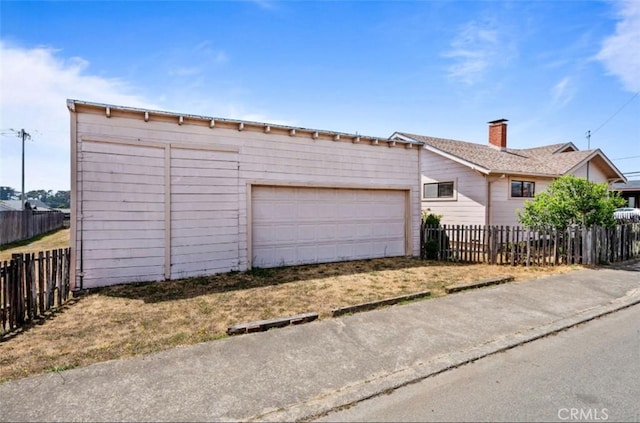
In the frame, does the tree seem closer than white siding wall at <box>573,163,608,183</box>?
Yes

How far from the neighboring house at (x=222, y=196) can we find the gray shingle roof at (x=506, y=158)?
161 inches

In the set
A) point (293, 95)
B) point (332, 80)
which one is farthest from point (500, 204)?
point (293, 95)

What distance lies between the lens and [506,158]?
660 inches

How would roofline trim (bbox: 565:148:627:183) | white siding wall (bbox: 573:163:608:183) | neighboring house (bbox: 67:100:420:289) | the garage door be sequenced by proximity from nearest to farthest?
neighboring house (bbox: 67:100:420:289)
the garage door
roofline trim (bbox: 565:148:627:183)
white siding wall (bbox: 573:163:608:183)

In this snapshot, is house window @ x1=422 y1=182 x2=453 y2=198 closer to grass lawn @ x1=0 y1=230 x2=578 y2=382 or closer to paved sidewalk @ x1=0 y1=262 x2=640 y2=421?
grass lawn @ x1=0 y1=230 x2=578 y2=382

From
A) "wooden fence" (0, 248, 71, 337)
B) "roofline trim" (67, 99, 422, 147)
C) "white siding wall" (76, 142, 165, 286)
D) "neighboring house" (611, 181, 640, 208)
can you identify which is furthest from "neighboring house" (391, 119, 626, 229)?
"neighboring house" (611, 181, 640, 208)

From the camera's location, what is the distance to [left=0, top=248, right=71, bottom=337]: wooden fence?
5.14m

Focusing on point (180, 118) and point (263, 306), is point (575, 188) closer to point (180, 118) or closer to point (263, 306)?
point (263, 306)

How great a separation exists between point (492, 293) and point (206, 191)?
6842 millimetres

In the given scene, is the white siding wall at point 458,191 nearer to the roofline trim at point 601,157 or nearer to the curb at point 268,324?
the roofline trim at point 601,157

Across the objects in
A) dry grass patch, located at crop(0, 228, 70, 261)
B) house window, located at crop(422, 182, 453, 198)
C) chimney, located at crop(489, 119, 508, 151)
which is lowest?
dry grass patch, located at crop(0, 228, 70, 261)

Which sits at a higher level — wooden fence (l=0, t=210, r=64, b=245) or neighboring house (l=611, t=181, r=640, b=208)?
→ neighboring house (l=611, t=181, r=640, b=208)

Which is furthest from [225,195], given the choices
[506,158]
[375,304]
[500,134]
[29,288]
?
[500,134]

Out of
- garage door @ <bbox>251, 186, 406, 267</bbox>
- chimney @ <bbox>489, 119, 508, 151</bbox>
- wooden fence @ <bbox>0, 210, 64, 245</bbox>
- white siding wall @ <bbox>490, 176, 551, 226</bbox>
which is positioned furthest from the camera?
chimney @ <bbox>489, 119, 508, 151</bbox>
